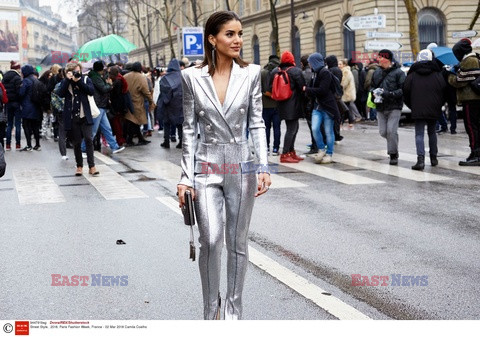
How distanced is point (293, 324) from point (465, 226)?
4.31 m

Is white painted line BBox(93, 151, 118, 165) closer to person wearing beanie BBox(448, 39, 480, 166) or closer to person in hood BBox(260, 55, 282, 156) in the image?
person in hood BBox(260, 55, 282, 156)

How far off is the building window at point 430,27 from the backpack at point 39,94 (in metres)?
26.0

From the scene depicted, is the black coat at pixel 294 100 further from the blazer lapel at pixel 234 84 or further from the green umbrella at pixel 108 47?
the green umbrella at pixel 108 47

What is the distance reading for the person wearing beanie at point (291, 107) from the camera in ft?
47.8

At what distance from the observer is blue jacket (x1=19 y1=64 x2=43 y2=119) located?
18.7m

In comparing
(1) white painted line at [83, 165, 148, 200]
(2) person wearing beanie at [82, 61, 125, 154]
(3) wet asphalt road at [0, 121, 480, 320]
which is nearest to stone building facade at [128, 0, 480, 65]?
(2) person wearing beanie at [82, 61, 125, 154]

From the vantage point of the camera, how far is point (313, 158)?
596 inches

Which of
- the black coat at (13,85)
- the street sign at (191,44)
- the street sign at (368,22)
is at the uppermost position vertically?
the street sign at (368,22)

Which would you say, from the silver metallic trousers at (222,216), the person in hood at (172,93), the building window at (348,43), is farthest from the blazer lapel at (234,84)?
the building window at (348,43)

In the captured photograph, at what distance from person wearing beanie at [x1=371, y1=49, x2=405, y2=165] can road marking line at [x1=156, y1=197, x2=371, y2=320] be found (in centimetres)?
639

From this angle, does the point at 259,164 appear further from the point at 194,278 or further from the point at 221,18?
the point at 194,278

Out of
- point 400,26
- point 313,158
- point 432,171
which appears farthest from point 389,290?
point 400,26

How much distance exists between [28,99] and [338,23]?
28.5m

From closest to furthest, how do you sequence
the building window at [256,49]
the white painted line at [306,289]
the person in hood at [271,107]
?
the white painted line at [306,289]
the person in hood at [271,107]
the building window at [256,49]
